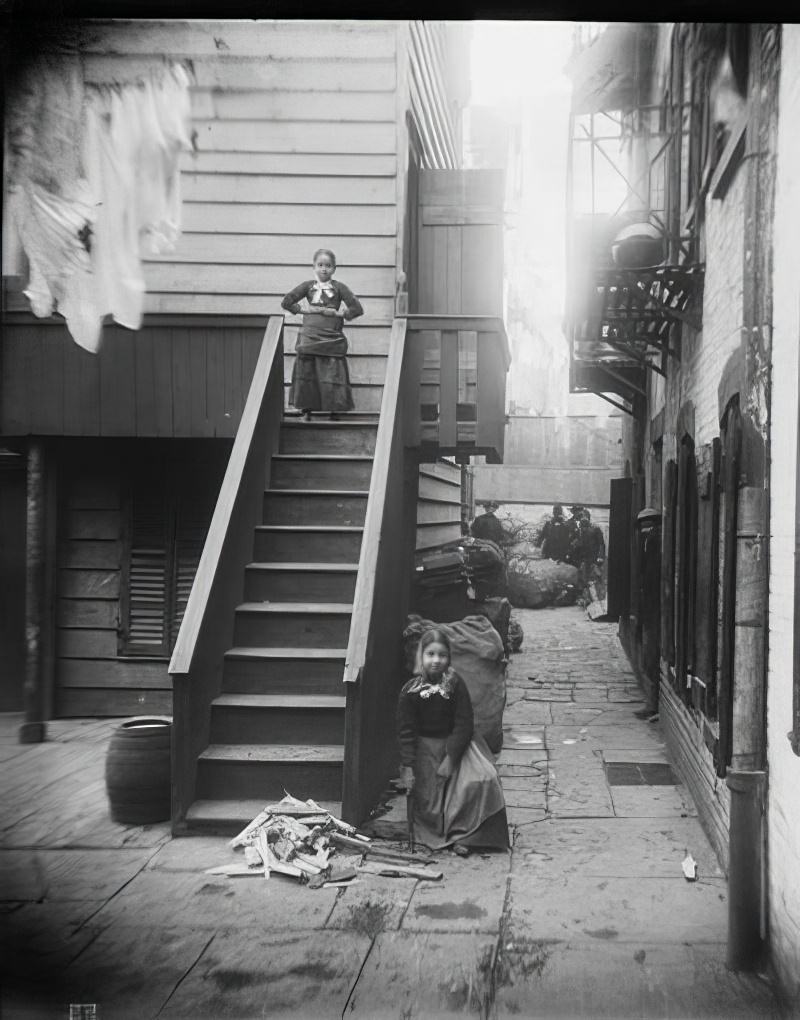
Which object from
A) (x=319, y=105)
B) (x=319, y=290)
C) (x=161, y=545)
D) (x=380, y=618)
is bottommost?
(x=380, y=618)

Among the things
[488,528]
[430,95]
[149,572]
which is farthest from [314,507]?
[488,528]

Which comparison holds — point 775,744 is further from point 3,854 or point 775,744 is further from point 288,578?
point 3,854

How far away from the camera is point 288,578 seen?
259 inches

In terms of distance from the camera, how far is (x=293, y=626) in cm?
633

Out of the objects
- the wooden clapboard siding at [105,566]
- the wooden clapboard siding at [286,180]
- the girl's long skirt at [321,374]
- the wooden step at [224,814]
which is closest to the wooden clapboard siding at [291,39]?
the wooden clapboard siding at [286,180]

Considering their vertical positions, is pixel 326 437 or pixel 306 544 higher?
pixel 326 437

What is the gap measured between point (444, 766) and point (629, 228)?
4861mm

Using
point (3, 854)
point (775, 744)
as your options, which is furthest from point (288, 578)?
point (775, 744)

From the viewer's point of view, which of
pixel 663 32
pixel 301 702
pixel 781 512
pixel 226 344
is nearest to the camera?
pixel 781 512

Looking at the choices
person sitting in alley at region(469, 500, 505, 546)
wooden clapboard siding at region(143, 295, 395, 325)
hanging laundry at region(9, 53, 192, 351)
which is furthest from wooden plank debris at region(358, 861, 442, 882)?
person sitting in alley at region(469, 500, 505, 546)

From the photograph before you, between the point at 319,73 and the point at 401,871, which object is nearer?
the point at 401,871

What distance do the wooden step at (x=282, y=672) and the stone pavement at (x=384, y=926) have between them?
3.06 feet

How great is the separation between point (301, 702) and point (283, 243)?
4422 millimetres

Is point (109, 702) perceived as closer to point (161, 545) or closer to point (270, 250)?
point (161, 545)
